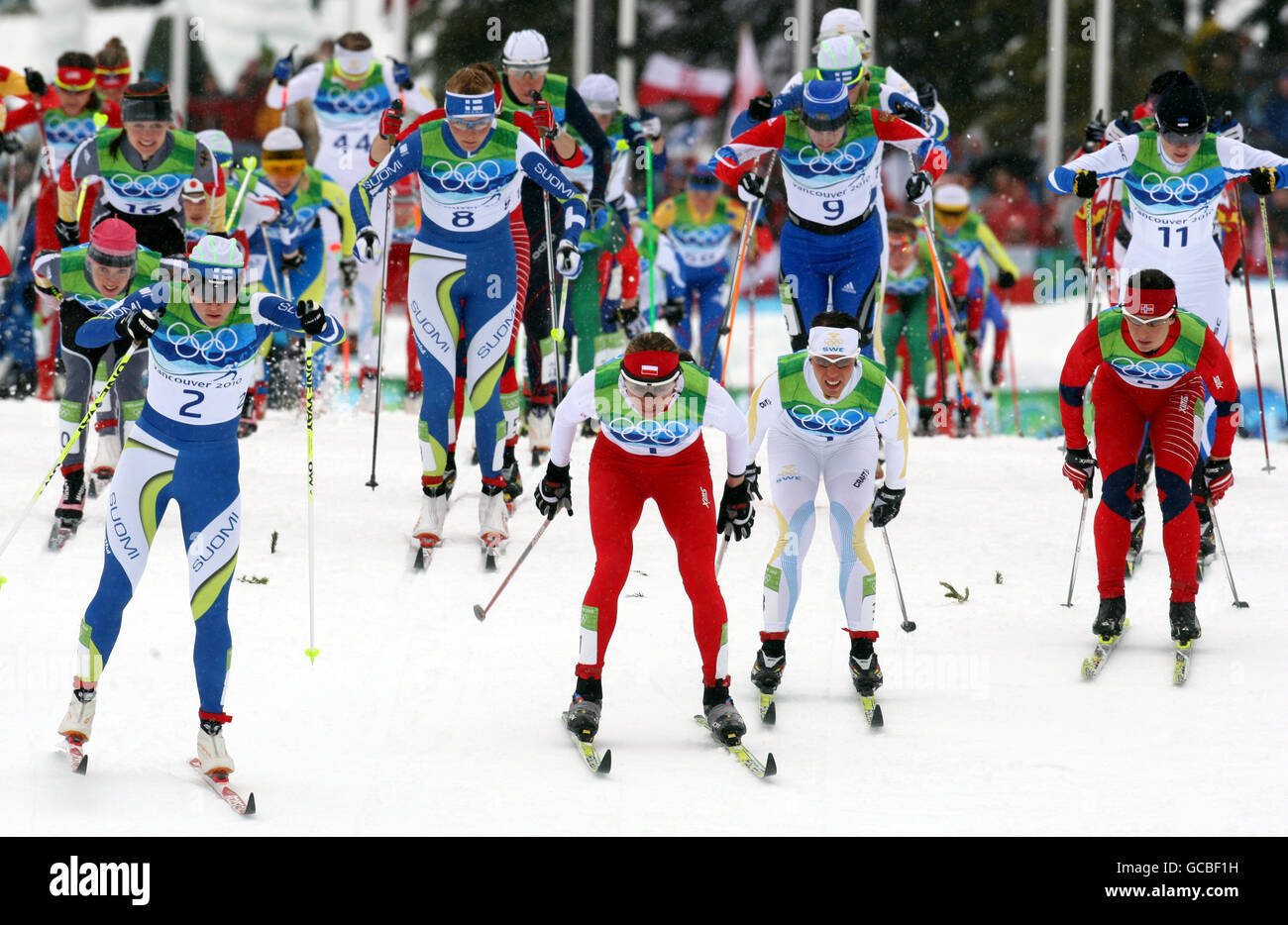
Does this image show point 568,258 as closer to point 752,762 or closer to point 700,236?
point 752,762

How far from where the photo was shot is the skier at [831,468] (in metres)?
7.91

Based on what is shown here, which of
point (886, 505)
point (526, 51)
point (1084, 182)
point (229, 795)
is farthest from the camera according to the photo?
point (526, 51)

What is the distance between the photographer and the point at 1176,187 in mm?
9953

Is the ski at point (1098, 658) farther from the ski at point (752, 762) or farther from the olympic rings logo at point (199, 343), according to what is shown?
the olympic rings logo at point (199, 343)

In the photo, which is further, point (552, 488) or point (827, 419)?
point (827, 419)

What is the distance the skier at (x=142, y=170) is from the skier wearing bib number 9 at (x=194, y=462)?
3.70 m

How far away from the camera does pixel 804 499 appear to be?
8.10 m

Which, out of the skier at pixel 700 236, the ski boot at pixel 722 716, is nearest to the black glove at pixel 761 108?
the ski boot at pixel 722 716

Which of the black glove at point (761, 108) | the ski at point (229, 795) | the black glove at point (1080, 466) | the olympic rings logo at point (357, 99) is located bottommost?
the ski at point (229, 795)

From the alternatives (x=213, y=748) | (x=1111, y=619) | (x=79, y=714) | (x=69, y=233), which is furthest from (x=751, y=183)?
(x=79, y=714)

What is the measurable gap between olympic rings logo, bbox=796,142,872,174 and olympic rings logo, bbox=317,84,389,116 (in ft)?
16.7

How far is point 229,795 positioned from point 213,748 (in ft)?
0.72

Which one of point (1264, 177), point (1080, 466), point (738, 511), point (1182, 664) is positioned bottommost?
point (1182, 664)

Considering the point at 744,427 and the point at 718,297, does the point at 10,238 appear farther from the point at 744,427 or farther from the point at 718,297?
the point at 744,427
